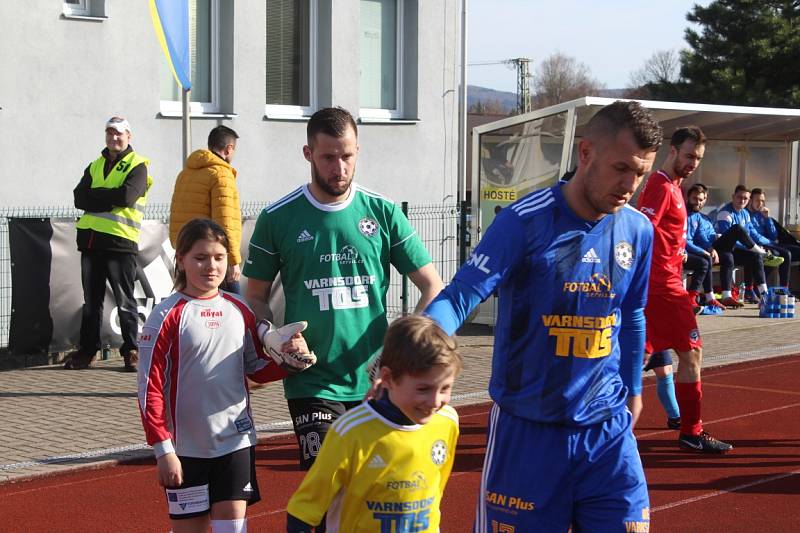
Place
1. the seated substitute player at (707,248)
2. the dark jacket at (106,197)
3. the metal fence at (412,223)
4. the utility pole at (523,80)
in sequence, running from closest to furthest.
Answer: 1. the dark jacket at (106,197)
2. the metal fence at (412,223)
3. the seated substitute player at (707,248)
4. the utility pole at (523,80)

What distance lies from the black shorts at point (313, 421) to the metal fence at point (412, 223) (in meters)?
8.15

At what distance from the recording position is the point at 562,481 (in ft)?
13.3

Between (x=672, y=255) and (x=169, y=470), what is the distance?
4695 mm

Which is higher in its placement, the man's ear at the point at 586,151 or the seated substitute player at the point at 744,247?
the man's ear at the point at 586,151

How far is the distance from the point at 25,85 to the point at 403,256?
385 inches

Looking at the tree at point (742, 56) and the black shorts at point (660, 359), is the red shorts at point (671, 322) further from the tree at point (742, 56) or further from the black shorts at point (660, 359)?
the tree at point (742, 56)

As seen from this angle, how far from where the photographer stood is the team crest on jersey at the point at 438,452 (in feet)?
13.1

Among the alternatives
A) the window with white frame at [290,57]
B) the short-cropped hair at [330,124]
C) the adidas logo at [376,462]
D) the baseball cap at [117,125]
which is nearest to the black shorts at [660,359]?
the short-cropped hair at [330,124]

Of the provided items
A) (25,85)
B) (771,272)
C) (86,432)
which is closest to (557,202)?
(86,432)

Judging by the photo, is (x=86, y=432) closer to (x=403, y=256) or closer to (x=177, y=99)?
(x=403, y=256)

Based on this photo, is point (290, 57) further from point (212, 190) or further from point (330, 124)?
point (330, 124)

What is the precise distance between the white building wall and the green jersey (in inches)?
371

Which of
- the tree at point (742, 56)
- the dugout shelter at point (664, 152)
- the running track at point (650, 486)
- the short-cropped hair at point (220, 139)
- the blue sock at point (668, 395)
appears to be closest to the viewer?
the running track at point (650, 486)


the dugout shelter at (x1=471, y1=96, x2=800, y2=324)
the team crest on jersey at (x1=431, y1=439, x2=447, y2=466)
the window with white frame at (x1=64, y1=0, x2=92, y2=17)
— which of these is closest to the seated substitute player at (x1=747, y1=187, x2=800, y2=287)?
the dugout shelter at (x1=471, y1=96, x2=800, y2=324)
